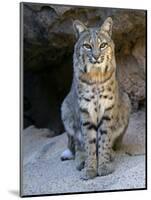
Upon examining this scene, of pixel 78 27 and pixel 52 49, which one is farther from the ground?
pixel 78 27

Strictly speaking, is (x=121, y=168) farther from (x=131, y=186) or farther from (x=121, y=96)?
(x=121, y=96)

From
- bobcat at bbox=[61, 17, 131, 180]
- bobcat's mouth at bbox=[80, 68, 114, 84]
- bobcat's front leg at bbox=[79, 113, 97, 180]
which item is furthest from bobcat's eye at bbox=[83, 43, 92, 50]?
bobcat's front leg at bbox=[79, 113, 97, 180]

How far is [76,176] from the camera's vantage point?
2.71m

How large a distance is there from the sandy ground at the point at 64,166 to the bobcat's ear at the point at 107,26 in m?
0.45

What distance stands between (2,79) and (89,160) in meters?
0.60

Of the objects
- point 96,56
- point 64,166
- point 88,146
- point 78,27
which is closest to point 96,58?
point 96,56

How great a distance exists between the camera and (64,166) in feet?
8.87

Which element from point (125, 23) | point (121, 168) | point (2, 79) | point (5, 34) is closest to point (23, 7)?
point (5, 34)

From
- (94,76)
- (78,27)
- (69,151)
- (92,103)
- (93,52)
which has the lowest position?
(69,151)

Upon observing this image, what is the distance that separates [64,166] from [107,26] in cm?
74

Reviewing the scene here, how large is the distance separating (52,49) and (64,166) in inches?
23.1

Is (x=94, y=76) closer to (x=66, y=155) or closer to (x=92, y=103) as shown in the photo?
(x=92, y=103)

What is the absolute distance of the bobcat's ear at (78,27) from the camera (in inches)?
106

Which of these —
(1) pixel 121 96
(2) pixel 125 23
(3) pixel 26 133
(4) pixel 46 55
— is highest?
(2) pixel 125 23
